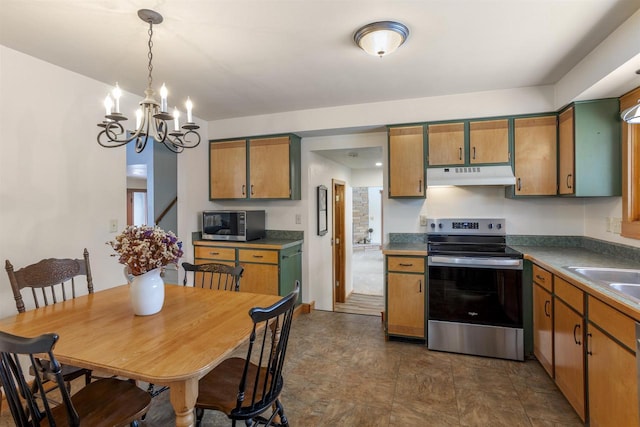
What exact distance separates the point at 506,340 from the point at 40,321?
321 cm

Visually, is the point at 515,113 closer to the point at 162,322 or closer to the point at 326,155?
the point at 326,155

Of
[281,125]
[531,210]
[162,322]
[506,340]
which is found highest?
[281,125]

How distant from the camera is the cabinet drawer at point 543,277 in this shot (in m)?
2.35

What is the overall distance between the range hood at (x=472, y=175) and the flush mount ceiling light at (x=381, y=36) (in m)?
1.39

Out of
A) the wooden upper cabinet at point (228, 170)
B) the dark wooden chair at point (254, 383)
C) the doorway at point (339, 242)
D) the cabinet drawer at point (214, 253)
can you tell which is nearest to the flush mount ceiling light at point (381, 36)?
the dark wooden chair at point (254, 383)

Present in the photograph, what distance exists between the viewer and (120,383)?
1.59 metres

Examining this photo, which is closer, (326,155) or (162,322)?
(162,322)

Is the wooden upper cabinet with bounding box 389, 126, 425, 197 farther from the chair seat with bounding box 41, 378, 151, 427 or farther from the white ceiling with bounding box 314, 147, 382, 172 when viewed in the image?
the chair seat with bounding box 41, 378, 151, 427

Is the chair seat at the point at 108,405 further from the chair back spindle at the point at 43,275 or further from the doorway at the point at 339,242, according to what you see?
the doorway at the point at 339,242

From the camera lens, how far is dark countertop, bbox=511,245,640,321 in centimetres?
144

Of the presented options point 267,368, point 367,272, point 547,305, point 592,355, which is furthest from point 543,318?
point 367,272

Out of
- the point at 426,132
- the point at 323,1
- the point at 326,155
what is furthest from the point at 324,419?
the point at 326,155

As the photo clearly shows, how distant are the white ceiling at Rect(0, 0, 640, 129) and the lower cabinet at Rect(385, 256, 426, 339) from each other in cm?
165

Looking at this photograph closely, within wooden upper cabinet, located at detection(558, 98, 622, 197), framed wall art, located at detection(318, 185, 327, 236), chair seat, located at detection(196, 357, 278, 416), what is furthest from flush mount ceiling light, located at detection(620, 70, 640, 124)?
framed wall art, located at detection(318, 185, 327, 236)
